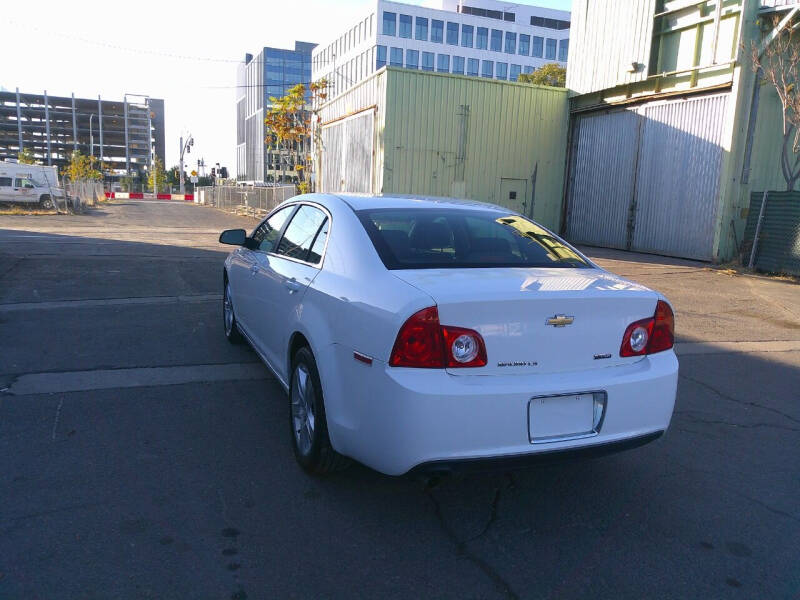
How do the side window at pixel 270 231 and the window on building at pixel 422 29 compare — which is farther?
the window on building at pixel 422 29

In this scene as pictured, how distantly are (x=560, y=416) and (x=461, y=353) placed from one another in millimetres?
564

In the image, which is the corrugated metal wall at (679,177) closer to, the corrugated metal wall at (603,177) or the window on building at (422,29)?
the corrugated metal wall at (603,177)

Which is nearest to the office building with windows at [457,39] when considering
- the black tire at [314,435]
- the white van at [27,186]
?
the white van at [27,186]

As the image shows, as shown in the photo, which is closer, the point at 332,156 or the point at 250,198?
the point at 332,156

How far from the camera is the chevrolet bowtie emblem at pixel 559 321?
2.93 m

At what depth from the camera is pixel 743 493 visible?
3543mm

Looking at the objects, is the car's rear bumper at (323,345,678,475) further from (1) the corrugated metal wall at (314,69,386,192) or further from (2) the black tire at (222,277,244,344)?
(1) the corrugated metal wall at (314,69,386,192)

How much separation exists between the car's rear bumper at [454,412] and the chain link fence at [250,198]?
26.0m

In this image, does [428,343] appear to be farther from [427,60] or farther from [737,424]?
[427,60]

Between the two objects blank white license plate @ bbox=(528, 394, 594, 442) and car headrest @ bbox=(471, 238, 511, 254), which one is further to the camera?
car headrest @ bbox=(471, 238, 511, 254)

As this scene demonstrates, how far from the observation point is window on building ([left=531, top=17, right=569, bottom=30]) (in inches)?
3346

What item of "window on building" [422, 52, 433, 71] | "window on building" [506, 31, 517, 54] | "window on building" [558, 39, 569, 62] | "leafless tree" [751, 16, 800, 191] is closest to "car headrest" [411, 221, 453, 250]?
"leafless tree" [751, 16, 800, 191]

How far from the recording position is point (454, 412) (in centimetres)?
275

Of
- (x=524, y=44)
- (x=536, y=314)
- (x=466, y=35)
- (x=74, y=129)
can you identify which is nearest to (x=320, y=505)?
(x=536, y=314)
